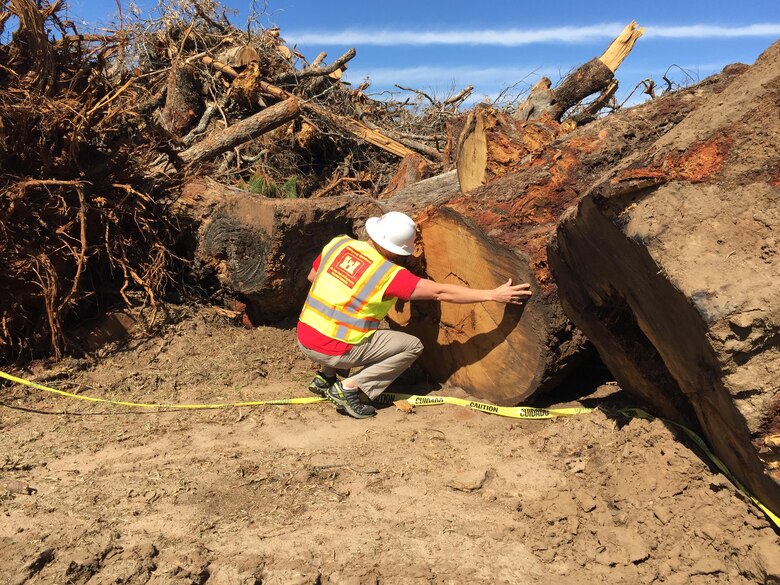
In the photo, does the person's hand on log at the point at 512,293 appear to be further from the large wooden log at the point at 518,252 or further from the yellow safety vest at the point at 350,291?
the yellow safety vest at the point at 350,291

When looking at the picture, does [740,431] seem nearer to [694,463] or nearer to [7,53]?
[694,463]

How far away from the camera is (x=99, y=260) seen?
16.9 feet

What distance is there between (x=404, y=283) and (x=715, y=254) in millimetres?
1914

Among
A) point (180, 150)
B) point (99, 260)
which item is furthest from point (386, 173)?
point (99, 260)

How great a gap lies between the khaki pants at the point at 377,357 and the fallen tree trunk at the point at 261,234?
3.73 ft

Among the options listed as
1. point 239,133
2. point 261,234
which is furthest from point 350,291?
point 239,133

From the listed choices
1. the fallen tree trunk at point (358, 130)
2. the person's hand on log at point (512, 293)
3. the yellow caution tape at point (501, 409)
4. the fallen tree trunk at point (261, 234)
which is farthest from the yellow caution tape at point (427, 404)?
the fallen tree trunk at point (358, 130)

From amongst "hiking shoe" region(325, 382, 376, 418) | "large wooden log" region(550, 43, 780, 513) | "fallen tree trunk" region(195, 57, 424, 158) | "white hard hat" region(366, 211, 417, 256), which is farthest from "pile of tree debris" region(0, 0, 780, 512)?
"fallen tree trunk" region(195, 57, 424, 158)

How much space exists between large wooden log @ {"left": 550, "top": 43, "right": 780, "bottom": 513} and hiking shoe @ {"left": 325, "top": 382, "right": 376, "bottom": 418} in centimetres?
186

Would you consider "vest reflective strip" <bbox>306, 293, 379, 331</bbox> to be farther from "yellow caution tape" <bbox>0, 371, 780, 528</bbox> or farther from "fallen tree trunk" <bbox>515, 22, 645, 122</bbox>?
"fallen tree trunk" <bbox>515, 22, 645, 122</bbox>

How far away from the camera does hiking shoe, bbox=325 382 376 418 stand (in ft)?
13.7

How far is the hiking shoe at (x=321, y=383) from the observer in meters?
4.50

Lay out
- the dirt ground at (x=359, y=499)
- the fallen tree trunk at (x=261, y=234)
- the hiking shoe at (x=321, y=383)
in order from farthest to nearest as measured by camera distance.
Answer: the fallen tree trunk at (x=261, y=234) < the hiking shoe at (x=321, y=383) < the dirt ground at (x=359, y=499)

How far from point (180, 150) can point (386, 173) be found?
3582 millimetres
